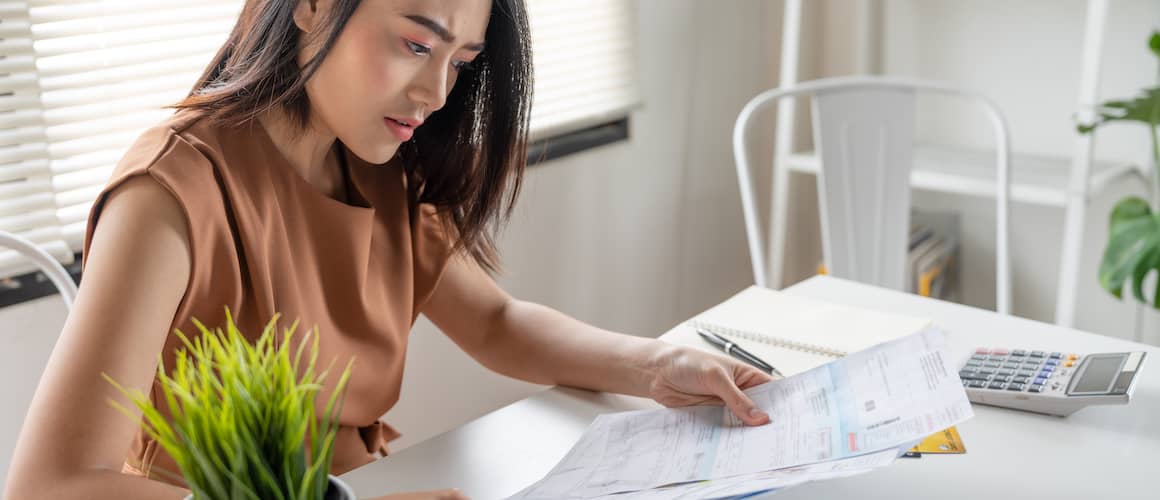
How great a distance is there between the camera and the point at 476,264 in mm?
1353

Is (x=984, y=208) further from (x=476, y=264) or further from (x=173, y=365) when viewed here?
(x=173, y=365)

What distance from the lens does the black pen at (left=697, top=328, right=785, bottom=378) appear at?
3.84 feet


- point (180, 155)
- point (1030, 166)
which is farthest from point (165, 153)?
point (1030, 166)

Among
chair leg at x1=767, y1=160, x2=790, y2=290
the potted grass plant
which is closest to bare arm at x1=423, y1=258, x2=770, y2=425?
the potted grass plant

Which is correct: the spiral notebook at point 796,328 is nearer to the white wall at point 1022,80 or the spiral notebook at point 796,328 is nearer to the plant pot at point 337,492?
the plant pot at point 337,492

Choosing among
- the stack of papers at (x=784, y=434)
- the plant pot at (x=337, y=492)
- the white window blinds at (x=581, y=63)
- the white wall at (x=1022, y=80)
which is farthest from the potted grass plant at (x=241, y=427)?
the white wall at (x=1022, y=80)

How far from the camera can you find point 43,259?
124 centimetres

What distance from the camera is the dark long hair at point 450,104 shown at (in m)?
1.05

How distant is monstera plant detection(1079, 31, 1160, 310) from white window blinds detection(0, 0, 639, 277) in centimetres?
157

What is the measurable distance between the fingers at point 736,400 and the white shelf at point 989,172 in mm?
1334

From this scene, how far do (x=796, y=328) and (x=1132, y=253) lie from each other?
1.07 m

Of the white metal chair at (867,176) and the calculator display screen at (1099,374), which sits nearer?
the calculator display screen at (1099,374)

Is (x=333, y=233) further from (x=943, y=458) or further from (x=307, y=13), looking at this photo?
(x=943, y=458)

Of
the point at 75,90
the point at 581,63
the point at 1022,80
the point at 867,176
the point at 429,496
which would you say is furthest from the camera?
the point at 1022,80
